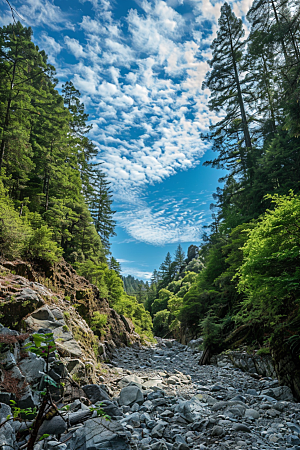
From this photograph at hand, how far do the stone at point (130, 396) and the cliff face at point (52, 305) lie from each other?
1332mm

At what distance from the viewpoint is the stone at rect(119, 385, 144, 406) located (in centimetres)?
643

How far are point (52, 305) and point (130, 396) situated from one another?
3945mm

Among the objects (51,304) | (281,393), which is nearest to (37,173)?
(51,304)

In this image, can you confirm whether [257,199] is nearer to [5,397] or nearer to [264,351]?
[264,351]

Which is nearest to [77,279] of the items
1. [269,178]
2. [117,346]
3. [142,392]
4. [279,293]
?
[117,346]

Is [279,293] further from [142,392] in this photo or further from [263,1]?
[263,1]

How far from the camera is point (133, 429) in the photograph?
15.7 ft

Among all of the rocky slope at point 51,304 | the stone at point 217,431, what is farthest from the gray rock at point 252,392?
the rocky slope at point 51,304

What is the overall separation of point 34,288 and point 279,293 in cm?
755

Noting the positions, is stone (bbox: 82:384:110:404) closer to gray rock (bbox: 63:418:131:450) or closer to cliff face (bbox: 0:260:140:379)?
cliff face (bbox: 0:260:140:379)

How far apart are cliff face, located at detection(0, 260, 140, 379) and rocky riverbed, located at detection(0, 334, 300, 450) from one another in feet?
6.21

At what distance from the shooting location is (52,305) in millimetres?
8211

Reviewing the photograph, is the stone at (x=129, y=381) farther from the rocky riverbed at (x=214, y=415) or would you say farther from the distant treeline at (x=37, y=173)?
the distant treeline at (x=37, y=173)

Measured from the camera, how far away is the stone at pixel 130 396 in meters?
6.43
